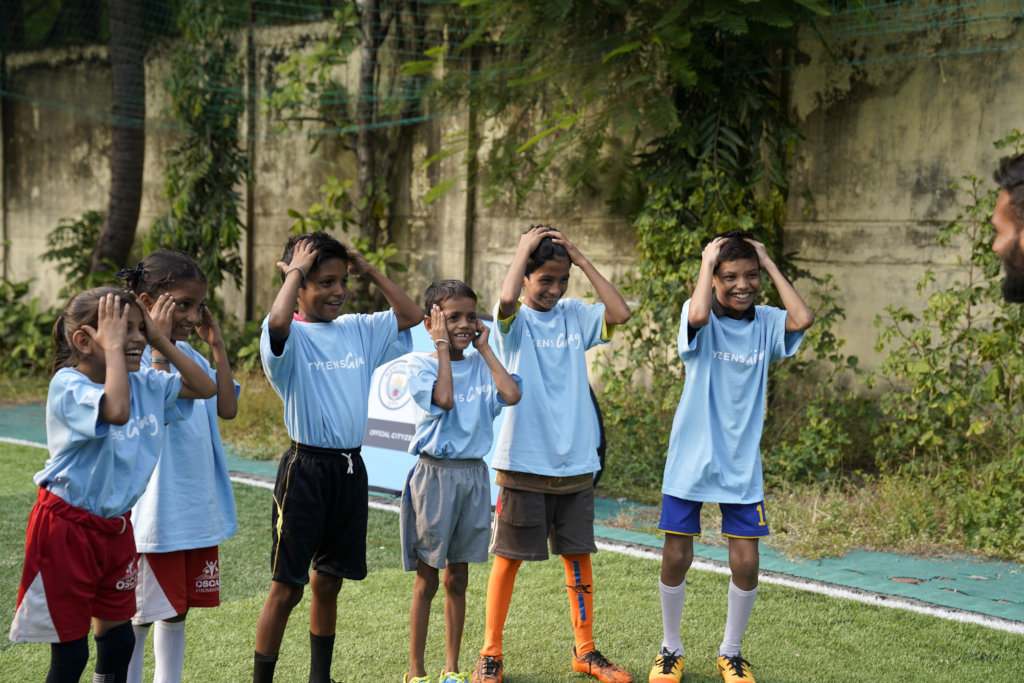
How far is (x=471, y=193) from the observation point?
8.80 metres

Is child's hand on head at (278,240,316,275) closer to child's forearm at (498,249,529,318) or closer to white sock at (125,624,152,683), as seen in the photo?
child's forearm at (498,249,529,318)

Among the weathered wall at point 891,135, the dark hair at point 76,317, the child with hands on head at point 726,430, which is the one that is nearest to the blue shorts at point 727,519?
the child with hands on head at point 726,430

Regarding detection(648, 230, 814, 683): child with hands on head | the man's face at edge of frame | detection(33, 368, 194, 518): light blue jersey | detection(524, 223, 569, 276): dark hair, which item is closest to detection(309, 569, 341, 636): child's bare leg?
detection(33, 368, 194, 518): light blue jersey

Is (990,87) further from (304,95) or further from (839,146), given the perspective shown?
(304,95)

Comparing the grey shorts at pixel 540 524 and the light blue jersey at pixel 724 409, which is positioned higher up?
the light blue jersey at pixel 724 409

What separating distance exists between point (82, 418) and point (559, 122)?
5.10 meters

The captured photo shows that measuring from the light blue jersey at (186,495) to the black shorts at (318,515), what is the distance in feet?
0.69

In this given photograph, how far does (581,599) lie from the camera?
12.8 ft

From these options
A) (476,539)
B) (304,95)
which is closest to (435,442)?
(476,539)

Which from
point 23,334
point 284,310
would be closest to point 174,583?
point 284,310

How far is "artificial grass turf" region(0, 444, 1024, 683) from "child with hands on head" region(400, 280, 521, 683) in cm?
38

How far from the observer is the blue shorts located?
3.75 m

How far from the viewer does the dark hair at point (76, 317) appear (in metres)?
2.90

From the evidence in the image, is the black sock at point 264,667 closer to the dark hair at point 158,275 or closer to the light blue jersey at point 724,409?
the dark hair at point 158,275
